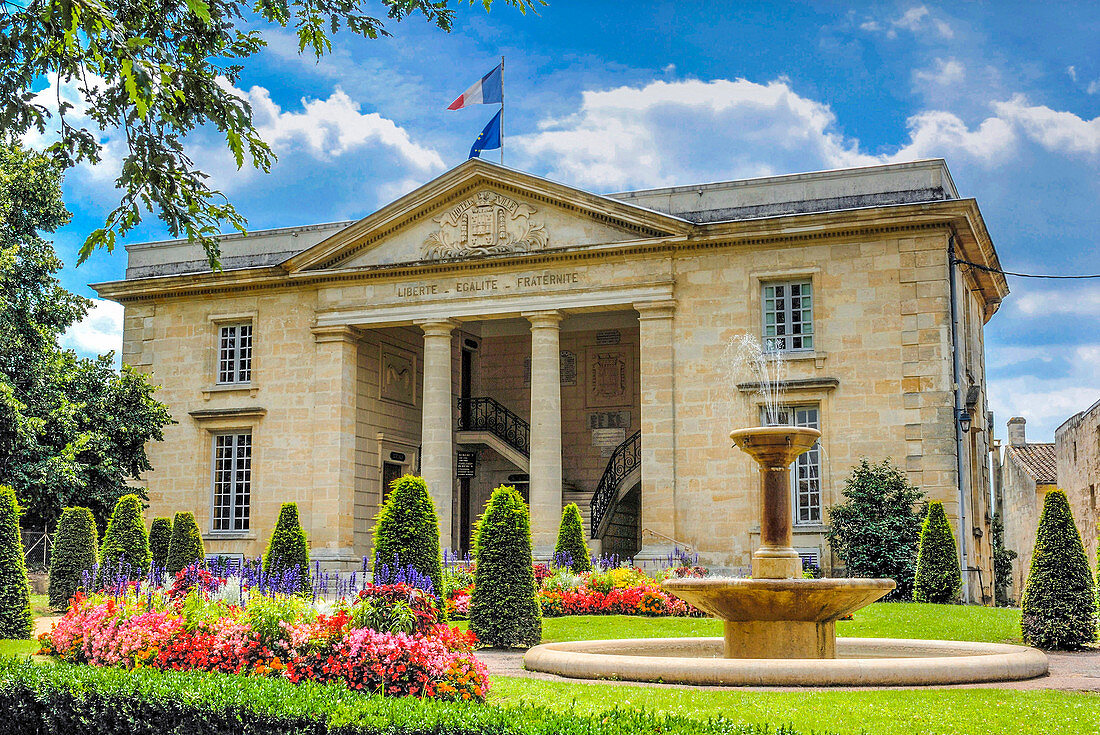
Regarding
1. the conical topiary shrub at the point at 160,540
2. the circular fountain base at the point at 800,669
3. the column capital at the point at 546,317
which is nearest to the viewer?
the circular fountain base at the point at 800,669

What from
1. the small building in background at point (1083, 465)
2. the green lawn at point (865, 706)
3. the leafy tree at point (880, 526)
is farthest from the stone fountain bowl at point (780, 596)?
the small building in background at point (1083, 465)

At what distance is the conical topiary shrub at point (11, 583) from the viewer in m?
17.2

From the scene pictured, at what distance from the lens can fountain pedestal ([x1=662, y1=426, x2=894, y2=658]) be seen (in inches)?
441

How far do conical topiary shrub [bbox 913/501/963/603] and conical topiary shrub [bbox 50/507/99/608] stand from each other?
16.3 meters

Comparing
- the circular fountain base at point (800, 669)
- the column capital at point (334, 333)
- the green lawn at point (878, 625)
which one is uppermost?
the column capital at point (334, 333)

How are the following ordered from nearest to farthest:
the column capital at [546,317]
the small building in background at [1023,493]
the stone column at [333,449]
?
the column capital at [546,317]
the stone column at [333,449]
the small building in background at [1023,493]

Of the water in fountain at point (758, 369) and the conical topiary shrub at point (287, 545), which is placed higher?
the water in fountain at point (758, 369)

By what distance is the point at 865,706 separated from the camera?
29.6 ft

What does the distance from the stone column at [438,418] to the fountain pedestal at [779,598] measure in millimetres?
16985

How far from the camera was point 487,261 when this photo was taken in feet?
93.1

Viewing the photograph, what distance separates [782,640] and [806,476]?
14.9m

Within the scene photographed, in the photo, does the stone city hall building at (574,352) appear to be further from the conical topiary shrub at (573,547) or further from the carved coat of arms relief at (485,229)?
the conical topiary shrub at (573,547)

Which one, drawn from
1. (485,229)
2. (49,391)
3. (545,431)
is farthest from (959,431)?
(49,391)

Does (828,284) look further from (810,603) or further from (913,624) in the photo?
(810,603)
